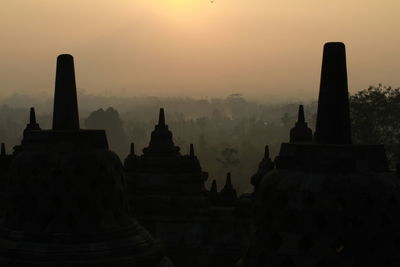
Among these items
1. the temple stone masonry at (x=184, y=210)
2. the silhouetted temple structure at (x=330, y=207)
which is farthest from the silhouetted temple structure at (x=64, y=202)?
the temple stone masonry at (x=184, y=210)

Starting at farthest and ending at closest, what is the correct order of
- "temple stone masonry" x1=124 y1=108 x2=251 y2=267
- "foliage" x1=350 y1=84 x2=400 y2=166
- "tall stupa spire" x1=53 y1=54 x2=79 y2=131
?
1. "foliage" x1=350 y1=84 x2=400 y2=166
2. "temple stone masonry" x1=124 y1=108 x2=251 y2=267
3. "tall stupa spire" x1=53 y1=54 x2=79 y2=131

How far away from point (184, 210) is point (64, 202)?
29.8 feet

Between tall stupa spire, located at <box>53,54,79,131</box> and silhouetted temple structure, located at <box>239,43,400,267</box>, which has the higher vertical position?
tall stupa spire, located at <box>53,54,79,131</box>

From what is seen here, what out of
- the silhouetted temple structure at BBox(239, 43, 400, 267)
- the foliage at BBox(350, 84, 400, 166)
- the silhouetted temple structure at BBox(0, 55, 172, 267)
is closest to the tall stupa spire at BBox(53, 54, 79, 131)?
the silhouetted temple structure at BBox(0, 55, 172, 267)

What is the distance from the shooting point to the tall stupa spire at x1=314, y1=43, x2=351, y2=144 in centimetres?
715

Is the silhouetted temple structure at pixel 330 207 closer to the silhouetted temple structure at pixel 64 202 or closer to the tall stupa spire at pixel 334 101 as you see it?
the tall stupa spire at pixel 334 101

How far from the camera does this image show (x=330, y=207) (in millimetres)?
6559

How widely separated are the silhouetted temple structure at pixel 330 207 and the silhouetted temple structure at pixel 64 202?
3434mm

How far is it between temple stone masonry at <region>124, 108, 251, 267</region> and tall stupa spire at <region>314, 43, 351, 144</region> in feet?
34.0

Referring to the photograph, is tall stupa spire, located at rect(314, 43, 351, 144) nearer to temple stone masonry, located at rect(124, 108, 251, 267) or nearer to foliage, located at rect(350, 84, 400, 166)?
temple stone masonry, located at rect(124, 108, 251, 267)

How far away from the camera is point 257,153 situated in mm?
124062

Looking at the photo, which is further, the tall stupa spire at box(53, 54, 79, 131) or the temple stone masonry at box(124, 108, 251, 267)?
the temple stone masonry at box(124, 108, 251, 267)

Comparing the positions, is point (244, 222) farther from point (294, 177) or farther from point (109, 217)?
point (294, 177)

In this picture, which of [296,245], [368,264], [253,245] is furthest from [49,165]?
[368,264]
